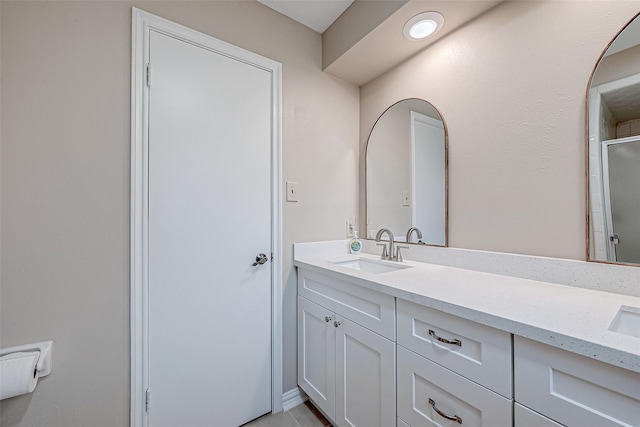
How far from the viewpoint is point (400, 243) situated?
1720mm

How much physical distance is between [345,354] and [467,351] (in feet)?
2.10

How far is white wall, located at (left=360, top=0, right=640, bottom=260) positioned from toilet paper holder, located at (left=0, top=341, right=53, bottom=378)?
6.22 ft

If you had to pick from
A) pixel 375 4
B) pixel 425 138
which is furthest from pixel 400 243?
pixel 375 4

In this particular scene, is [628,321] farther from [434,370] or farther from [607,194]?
[434,370]

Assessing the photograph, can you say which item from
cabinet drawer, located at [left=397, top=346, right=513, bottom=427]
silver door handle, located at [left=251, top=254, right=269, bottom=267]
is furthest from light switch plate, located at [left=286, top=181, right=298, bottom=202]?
cabinet drawer, located at [left=397, top=346, right=513, bottom=427]

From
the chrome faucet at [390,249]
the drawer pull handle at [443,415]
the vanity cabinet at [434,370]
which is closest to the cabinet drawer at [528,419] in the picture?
the vanity cabinet at [434,370]

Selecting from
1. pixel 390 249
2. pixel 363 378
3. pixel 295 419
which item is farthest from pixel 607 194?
pixel 295 419

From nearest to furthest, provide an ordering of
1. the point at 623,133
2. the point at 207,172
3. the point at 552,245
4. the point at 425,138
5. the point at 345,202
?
the point at 623,133 < the point at 552,245 < the point at 207,172 < the point at 425,138 < the point at 345,202

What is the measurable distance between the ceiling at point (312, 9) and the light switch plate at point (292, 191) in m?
1.08

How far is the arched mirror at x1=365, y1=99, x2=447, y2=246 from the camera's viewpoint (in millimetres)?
1537

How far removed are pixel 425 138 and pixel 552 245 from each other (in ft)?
2.84

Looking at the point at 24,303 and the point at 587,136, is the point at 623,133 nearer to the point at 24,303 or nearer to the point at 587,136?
the point at 587,136

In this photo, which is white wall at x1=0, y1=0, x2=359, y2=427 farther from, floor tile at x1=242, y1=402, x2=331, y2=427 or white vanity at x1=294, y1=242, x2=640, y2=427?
white vanity at x1=294, y1=242, x2=640, y2=427

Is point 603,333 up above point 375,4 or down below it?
below
